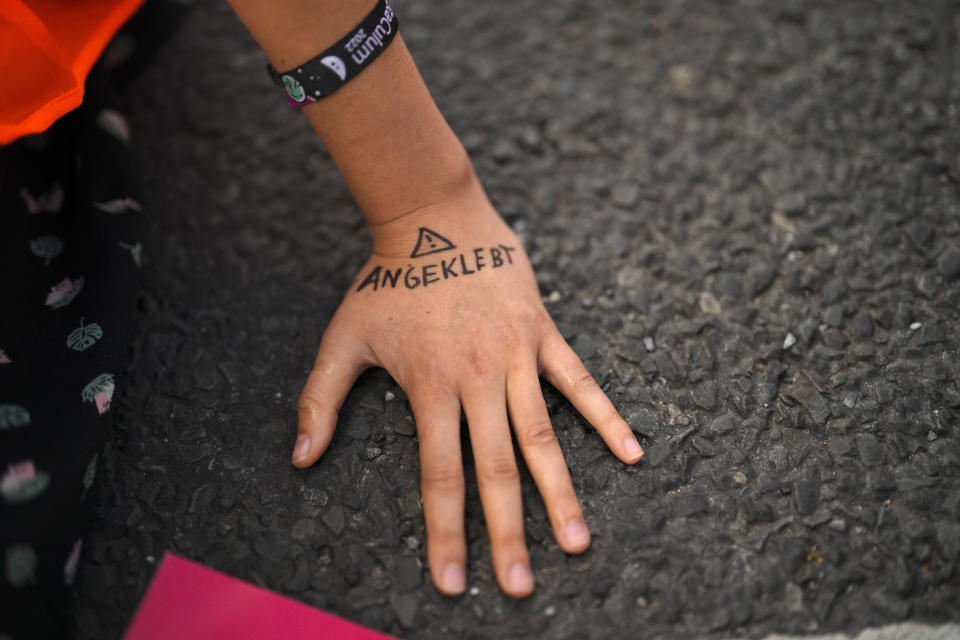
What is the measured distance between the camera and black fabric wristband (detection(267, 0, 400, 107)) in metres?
1.07

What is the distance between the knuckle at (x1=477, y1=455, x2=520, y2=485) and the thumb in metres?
0.27

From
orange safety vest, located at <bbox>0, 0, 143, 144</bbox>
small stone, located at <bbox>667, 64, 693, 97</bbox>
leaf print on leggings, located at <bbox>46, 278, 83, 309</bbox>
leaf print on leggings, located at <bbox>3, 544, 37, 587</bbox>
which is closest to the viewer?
leaf print on leggings, located at <bbox>3, 544, 37, 587</bbox>

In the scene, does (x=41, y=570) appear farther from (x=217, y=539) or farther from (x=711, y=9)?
(x=711, y=9)

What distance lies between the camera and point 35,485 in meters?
1.00

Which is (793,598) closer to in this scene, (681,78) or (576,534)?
(576,534)

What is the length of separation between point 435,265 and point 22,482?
2.28ft

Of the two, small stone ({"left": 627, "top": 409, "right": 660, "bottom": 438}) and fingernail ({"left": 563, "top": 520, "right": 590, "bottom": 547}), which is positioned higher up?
fingernail ({"left": 563, "top": 520, "right": 590, "bottom": 547})

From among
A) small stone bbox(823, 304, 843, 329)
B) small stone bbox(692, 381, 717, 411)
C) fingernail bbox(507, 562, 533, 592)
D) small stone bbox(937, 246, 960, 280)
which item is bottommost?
small stone bbox(937, 246, 960, 280)

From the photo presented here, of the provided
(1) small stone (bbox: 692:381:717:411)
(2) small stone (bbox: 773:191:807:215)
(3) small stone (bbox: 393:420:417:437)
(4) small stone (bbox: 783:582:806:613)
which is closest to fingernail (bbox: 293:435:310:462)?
(3) small stone (bbox: 393:420:417:437)

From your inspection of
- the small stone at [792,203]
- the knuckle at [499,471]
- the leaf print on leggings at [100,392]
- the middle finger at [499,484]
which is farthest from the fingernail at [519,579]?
the small stone at [792,203]

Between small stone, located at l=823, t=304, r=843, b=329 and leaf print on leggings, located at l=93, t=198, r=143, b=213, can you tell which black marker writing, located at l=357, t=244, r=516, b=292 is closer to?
leaf print on leggings, located at l=93, t=198, r=143, b=213

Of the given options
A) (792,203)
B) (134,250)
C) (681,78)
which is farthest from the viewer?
(681,78)

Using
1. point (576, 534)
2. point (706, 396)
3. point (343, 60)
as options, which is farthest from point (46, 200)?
point (706, 396)

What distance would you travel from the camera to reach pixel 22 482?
0.99 metres
